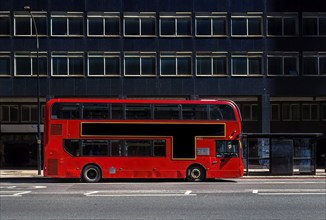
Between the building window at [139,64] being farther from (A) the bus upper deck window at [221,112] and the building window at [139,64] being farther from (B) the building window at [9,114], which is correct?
(A) the bus upper deck window at [221,112]

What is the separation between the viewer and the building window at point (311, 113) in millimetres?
45381

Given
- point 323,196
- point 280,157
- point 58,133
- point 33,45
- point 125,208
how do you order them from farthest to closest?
point 33,45, point 280,157, point 58,133, point 323,196, point 125,208

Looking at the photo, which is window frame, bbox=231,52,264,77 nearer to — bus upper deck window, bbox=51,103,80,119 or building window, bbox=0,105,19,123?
building window, bbox=0,105,19,123

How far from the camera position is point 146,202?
15828mm

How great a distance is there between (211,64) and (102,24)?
28.7 ft

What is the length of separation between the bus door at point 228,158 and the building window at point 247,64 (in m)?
16.8

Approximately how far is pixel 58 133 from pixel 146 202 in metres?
10.4

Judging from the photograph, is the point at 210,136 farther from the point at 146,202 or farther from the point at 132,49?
the point at 132,49

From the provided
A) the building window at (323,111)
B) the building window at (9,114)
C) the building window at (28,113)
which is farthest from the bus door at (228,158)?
the building window at (9,114)

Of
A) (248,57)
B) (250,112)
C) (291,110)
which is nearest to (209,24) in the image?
(248,57)

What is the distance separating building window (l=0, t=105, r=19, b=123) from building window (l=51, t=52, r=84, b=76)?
17.7ft

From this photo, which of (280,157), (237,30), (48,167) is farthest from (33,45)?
(280,157)

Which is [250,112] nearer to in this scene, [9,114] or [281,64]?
[281,64]

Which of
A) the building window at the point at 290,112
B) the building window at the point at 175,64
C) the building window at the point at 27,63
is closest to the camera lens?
the building window at the point at 27,63
